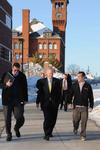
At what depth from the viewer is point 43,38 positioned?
14000 cm

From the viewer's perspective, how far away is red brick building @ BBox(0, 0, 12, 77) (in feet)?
222

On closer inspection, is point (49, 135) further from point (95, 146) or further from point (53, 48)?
point (53, 48)

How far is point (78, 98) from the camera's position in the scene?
13.6 meters

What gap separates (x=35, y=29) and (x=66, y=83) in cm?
13247

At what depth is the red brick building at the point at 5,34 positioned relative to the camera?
6775cm

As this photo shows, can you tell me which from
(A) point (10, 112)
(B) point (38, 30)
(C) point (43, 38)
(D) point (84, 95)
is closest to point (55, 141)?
(A) point (10, 112)

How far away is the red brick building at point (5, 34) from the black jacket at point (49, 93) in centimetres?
5425

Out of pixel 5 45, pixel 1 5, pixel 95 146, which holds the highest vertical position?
pixel 1 5

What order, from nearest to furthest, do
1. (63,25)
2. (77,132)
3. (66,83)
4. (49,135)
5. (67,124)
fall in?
(49,135) → (77,132) → (67,124) → (66,83) → (63,25)

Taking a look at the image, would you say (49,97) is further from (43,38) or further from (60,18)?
(60,18)

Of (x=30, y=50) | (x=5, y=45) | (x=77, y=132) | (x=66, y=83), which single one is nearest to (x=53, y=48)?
(x=30, y=50)

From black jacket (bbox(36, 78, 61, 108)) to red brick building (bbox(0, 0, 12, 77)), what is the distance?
54.3 metres

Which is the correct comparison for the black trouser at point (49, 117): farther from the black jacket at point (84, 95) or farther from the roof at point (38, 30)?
the roof at point (38, 30)

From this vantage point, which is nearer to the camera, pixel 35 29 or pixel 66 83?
pixel 66 83
